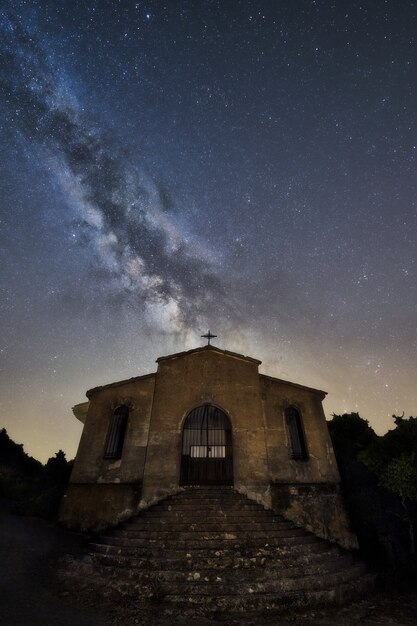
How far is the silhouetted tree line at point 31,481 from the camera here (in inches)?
502

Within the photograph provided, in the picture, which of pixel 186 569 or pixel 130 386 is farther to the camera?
pixel 130 386

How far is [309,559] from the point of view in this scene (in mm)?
8180

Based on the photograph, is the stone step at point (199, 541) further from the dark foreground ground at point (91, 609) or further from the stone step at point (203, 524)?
the dark foreground ground at point (91, 609)

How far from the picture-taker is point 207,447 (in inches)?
525

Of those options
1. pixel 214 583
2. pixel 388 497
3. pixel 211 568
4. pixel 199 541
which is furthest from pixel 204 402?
pixel 388 497

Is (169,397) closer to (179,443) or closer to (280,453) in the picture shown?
(179,443)

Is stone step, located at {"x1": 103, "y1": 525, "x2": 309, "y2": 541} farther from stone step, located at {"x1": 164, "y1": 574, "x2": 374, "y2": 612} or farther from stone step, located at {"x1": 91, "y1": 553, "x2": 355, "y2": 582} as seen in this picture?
stone step, located at {"x1": 164, "y1": 574, "x2": 374, "y2": 612}

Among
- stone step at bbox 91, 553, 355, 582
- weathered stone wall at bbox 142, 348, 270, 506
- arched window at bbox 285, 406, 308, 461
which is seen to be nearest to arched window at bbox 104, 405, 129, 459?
weathered stone wall at bbox 142, 348, 270, 506

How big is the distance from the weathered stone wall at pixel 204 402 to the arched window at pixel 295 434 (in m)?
1.50

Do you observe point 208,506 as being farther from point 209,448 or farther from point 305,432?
point 305,432

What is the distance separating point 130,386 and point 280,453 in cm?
707

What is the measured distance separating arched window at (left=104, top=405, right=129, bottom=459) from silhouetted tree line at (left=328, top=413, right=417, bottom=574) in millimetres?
9415

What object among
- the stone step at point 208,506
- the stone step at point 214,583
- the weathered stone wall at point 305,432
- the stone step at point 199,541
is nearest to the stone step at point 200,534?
the stone step at point 199,541

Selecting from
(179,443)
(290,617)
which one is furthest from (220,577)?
(179,443)
